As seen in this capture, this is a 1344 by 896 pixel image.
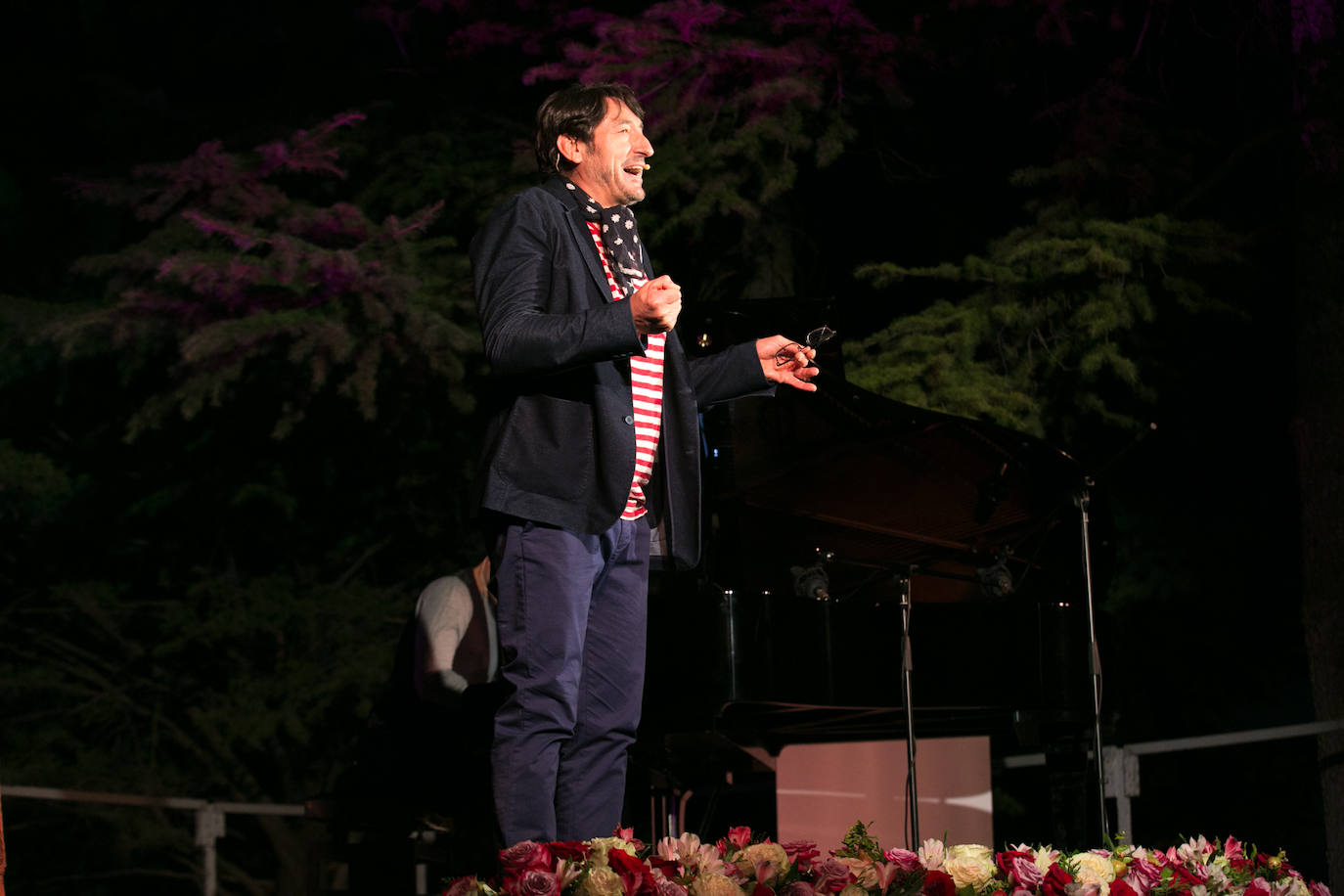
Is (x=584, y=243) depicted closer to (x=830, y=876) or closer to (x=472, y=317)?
(x=830, y=876)

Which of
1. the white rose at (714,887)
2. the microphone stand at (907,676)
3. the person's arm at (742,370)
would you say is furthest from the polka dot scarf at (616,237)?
the microphone stand at (907,676)

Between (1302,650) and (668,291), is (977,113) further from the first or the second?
(668,291)

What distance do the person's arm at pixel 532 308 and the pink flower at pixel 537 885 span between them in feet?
2.56

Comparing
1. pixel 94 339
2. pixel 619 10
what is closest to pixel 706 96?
pixel 619 10

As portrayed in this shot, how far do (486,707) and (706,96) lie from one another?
361 centimetres

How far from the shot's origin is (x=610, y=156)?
2.52 metres

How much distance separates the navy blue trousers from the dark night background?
2.37 meters

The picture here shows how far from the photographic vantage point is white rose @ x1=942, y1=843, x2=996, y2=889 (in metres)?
1.96

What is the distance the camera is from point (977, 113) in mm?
7227

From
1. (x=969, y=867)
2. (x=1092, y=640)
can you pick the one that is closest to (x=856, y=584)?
(x=1092, y=640)

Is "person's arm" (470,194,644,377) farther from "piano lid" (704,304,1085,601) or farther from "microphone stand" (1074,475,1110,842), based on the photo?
Answer: "microphone stand" (1074,475,1110,842)

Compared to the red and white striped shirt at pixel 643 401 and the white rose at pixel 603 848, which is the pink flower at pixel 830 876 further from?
the red and white striped shirt at pixel 643 401

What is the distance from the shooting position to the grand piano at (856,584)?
368cm

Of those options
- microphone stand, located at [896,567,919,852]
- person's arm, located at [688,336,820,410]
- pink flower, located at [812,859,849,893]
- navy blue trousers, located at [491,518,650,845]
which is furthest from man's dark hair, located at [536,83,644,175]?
microphone stand, located at [896,567,919,852]
